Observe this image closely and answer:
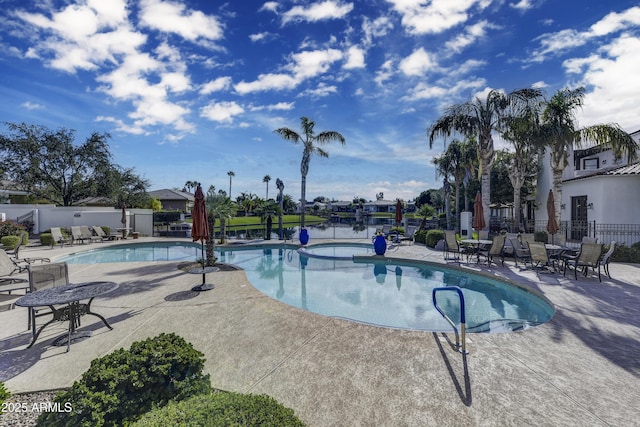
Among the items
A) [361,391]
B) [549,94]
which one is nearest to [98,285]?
[361,391]

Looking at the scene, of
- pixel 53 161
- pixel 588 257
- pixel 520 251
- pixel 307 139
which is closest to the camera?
pixel 588 257

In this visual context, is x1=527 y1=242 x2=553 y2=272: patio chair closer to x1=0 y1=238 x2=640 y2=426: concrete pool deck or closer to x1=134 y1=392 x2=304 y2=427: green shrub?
x1=0 y1=238 x2=640 y2=426: concrete pool deck

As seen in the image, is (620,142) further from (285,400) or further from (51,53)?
(51,53)

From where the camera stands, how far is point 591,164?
21.1 meters

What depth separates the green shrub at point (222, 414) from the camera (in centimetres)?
191

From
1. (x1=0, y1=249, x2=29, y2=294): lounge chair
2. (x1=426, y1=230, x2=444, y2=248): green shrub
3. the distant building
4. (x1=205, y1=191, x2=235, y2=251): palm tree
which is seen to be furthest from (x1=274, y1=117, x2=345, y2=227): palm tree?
the distant building

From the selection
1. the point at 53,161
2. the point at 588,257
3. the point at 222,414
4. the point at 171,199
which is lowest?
the point at 222,414

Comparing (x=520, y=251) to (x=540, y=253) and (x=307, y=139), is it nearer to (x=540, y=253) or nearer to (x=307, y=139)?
(x=540, y=253)

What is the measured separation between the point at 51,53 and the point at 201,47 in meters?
4.74

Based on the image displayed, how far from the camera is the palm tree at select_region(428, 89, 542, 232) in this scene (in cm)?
1207

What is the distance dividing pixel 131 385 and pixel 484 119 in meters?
14.8

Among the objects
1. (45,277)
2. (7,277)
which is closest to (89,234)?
(7,277)

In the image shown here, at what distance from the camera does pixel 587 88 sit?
39.2ft

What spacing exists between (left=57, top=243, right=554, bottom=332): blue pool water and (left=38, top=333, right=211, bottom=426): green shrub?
4.26 m
